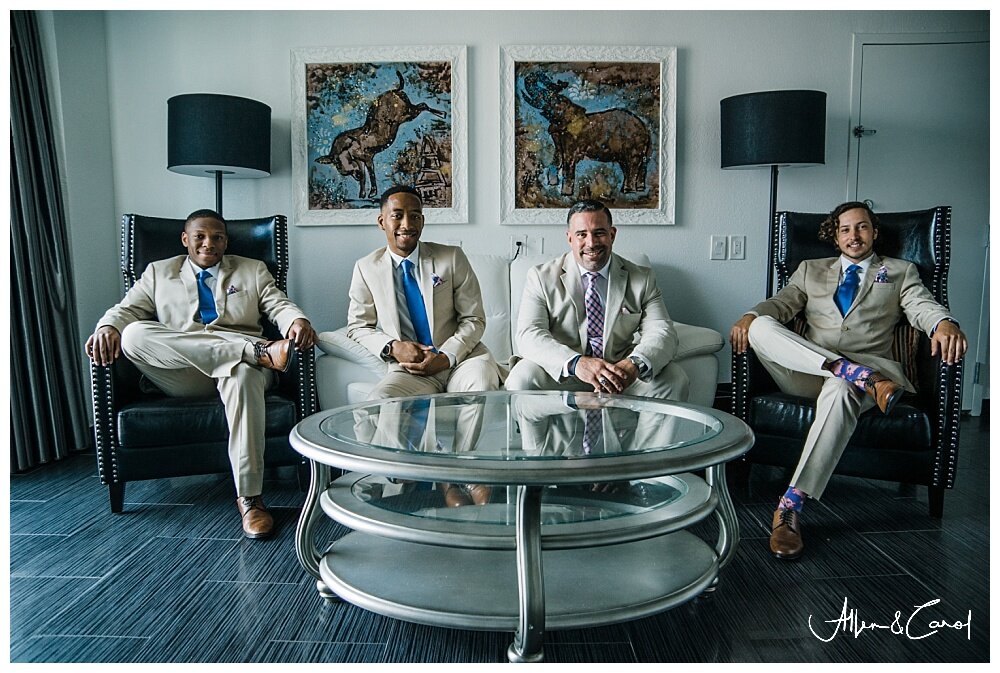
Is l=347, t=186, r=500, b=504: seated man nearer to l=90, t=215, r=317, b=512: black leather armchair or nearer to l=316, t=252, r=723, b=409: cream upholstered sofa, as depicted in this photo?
l=316, t=252, r=723, b=409: cream upholstered sofa

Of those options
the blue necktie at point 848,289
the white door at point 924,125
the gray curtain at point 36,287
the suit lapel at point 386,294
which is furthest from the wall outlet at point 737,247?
the gray curtain at point 36,287

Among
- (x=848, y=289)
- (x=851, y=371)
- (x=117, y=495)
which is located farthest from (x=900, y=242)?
(x=117, y=495)

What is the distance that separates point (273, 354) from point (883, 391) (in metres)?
1.96

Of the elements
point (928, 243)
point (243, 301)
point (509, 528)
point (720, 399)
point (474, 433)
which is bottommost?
point (720, 399)

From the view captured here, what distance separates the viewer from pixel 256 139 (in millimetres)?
3463

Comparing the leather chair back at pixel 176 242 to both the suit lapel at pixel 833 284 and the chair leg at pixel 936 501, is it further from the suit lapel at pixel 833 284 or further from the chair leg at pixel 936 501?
the chair leg at pixel 936 501

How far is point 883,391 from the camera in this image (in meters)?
2.28

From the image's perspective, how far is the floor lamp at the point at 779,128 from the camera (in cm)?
335

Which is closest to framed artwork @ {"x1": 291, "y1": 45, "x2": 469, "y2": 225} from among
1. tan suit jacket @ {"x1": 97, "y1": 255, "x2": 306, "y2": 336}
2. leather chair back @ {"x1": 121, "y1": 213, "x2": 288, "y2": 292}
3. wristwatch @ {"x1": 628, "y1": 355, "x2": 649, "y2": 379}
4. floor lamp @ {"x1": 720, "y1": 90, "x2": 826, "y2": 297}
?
leather chair back @ {"x1": 121, "y1": 213, "x2": 288, "y2": 292}

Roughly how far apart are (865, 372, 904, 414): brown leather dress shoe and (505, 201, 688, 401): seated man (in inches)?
24.9

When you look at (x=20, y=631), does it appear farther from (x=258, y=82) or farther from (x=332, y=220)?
(x=258, y=82)

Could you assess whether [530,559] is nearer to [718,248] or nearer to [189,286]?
[189,286]
